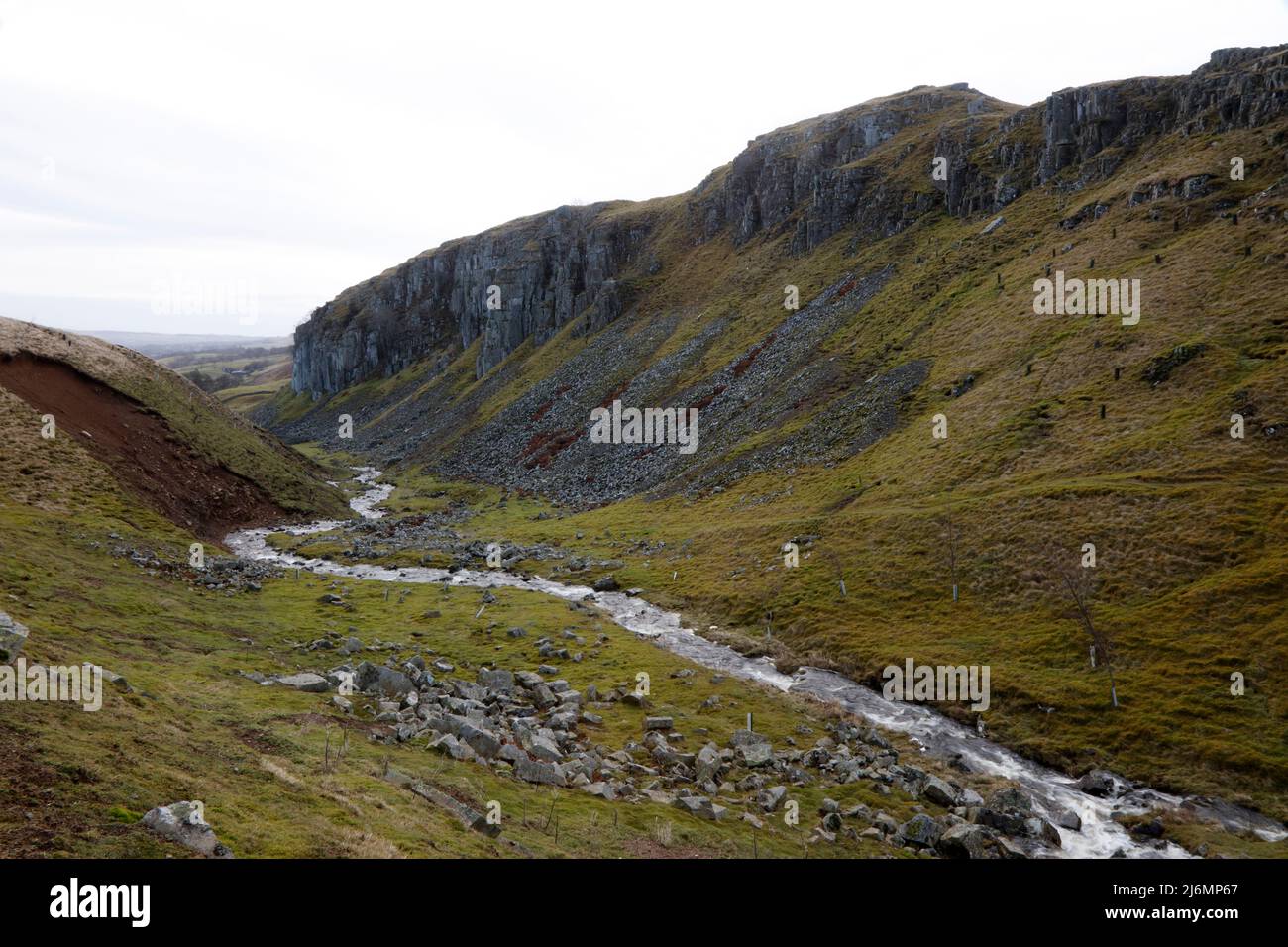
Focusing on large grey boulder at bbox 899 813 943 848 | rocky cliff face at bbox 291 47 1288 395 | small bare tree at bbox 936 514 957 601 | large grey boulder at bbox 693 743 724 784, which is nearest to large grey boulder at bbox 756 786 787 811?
large grey boulder at bbox 693 743 724 784

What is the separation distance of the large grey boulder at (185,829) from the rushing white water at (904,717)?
26.9m

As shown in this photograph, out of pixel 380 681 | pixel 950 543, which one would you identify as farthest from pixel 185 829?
pixel 950 543

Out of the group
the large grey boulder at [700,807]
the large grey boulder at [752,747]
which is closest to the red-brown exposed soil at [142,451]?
the large grey boulder at [752,747]

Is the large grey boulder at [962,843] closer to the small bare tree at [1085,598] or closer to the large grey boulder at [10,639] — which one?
the small bare tree at [1085,598]

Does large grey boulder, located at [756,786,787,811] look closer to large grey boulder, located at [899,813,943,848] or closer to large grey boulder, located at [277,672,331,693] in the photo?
large grey boulder, located at [899,813,943,848]

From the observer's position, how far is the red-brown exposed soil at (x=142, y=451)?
71.1 metres

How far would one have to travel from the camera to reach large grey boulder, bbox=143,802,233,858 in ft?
49.2

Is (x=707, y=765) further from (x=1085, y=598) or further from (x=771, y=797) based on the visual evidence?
(x=1085, y=598)

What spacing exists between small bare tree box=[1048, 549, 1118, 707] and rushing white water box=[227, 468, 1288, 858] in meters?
6.86

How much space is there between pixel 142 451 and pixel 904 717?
80862 millimetres
